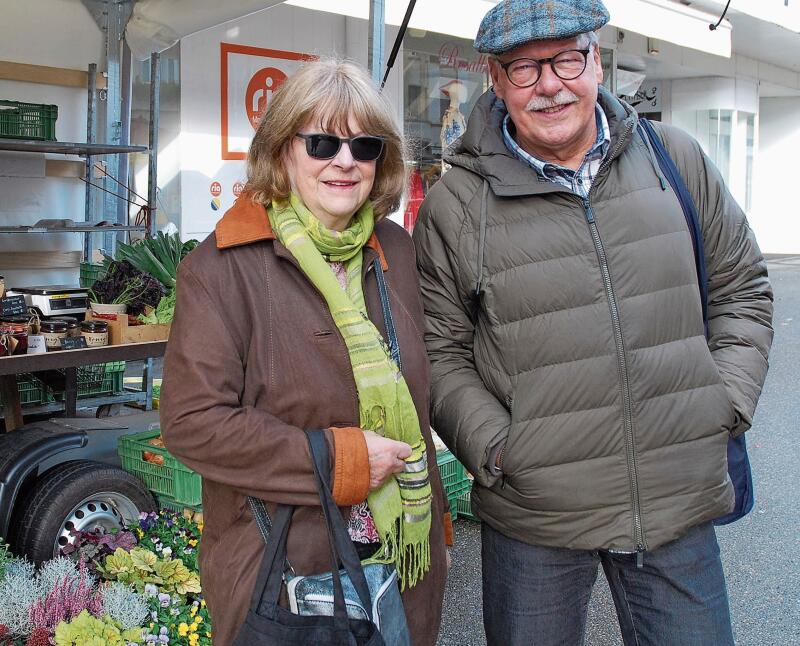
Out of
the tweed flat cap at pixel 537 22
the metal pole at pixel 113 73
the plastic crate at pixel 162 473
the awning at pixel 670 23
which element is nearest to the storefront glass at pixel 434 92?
the awning at pixel 670 23

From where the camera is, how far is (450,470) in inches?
183

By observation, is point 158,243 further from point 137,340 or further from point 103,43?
point 103,43

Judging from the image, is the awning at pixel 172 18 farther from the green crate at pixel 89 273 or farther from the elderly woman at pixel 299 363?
the elderly woman at pixel 299 363

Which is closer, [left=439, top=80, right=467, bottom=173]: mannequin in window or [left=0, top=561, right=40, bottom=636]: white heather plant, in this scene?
[left=0, top=561, right=40, bottom=636]: white heather plant

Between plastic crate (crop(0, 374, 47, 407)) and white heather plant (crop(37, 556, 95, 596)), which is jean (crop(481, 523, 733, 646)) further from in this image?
plastic crate (crop(0, 374, 47, 407))

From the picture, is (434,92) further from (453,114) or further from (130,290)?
(130,290)

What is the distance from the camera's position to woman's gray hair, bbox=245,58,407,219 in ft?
6.55

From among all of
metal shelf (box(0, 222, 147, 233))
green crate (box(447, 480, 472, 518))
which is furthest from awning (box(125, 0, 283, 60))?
green crate (box(447, 480, 472, 518))

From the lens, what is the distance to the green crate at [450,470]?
15.1ft

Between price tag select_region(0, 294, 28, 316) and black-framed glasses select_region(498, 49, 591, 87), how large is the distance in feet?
7.74

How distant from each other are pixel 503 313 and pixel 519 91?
52cm

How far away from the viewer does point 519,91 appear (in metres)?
2.17

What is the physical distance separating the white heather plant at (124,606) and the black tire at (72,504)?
53 cm

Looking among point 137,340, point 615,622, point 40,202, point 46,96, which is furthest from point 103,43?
point 615,622
